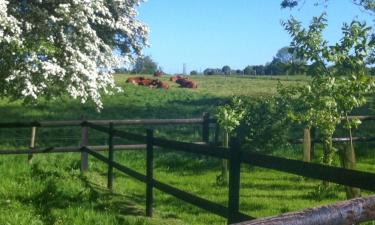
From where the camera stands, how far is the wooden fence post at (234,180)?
601 cm

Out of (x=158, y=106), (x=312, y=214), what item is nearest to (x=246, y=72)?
(x=158, y=106)

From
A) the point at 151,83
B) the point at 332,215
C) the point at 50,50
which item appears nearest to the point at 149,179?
the point at 50,50

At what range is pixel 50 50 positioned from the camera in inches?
389

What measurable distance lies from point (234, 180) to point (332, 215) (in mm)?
3186

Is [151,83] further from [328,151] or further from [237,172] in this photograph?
[237,172]

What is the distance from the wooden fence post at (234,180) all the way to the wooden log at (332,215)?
9.22 ft

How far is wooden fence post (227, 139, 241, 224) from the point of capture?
601 centimetres

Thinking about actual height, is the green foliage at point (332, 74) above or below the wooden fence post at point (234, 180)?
above

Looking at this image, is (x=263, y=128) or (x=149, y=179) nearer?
(x=149, y=179)

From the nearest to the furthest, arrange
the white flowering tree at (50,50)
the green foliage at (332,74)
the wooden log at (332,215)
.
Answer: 1. the wooden log at (332,215)
2. the green foliage at (332,74)
3. the white flowering tree at (50,50)

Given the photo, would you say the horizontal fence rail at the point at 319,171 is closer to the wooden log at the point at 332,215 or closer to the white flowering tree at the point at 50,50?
the wooden log at the point at 332,215

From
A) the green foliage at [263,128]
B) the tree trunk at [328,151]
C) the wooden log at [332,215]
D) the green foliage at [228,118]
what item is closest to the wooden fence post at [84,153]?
the green foliage at [228,118]

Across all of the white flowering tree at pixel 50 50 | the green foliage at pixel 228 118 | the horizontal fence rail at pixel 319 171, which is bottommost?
the horizontal fence rail at pixel 319 171

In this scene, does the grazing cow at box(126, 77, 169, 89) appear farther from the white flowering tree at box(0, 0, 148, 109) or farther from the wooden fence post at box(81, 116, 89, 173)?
the white flowering tree at box(0, 0, 148, 109)
